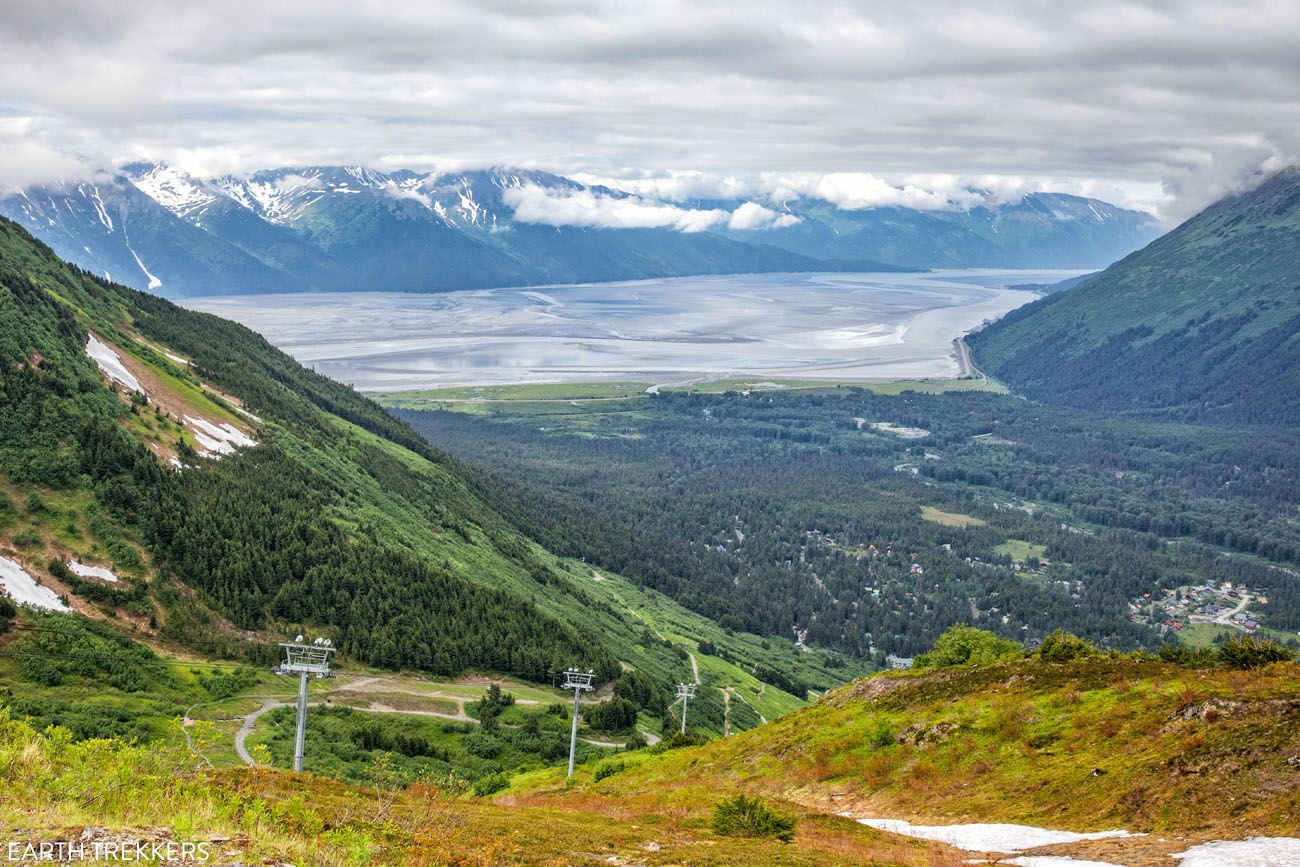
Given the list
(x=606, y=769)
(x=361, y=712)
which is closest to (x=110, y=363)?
(x=361, y=712)

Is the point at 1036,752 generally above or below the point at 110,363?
below

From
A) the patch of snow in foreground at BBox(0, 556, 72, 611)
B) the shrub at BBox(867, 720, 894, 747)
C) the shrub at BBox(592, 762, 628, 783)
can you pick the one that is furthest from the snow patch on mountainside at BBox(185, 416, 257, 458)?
the shrub at BBox(867, 720, 894, 747)

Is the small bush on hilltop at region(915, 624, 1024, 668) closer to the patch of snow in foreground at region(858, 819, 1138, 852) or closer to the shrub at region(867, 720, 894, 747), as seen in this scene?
the shrub at region(867, 720, 894, 747)

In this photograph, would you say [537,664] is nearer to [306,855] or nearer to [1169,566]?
[306,855]

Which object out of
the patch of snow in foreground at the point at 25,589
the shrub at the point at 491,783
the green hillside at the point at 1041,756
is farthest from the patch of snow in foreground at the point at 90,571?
the green hillside at the point at 1041,756

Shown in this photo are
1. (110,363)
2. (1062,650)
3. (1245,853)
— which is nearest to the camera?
(1245,853)

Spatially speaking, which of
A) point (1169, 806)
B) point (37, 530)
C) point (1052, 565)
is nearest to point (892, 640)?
point (1052, 565)

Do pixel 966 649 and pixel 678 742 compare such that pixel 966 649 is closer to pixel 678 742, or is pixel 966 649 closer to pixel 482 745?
pixel 678 742

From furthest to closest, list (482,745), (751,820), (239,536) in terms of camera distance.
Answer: (239,536) → (482,745) → (751,820)
